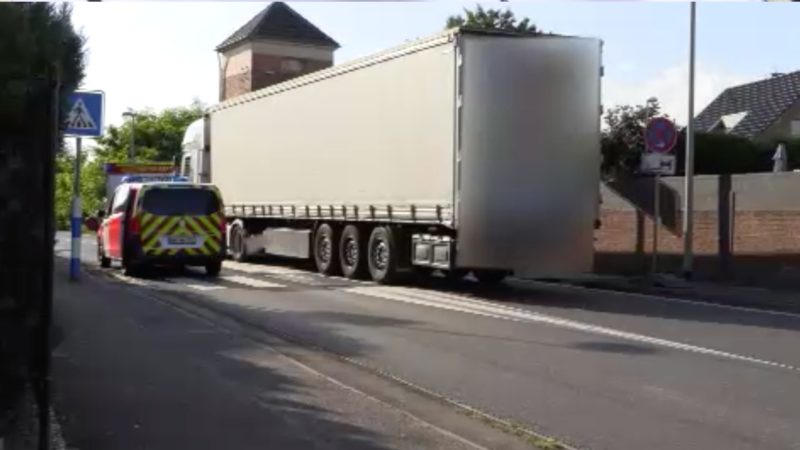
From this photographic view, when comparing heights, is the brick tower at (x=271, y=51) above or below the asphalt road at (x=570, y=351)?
above

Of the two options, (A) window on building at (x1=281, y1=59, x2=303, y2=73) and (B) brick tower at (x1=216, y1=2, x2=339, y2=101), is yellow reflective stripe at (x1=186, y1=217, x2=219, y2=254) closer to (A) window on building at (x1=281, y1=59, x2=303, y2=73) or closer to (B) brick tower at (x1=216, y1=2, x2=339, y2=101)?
(B) brick tower at (x1=216, y1=2, x2=339, y2=101)

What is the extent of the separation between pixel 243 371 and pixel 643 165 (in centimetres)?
1246

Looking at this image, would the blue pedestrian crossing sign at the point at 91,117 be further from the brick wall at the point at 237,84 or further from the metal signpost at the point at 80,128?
the brick wall at the point at 237,84

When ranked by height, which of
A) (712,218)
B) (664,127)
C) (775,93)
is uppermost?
(775,93)

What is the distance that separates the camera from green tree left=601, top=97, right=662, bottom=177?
27281 millimetres

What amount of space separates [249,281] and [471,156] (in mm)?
5301

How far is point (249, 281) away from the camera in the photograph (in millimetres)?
19719

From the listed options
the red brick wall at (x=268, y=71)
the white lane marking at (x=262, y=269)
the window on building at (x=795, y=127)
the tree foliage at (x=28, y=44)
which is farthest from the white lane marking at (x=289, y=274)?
the red brick wall at (x=268, y=71)

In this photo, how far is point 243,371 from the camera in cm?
964

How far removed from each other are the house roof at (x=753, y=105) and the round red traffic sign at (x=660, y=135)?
28561 millimetres

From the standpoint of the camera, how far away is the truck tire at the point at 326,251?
21844 mm

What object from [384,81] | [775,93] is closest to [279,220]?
[384,81]

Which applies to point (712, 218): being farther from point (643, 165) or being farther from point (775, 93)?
point (775, 93)

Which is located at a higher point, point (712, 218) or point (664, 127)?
point (664, 127)
